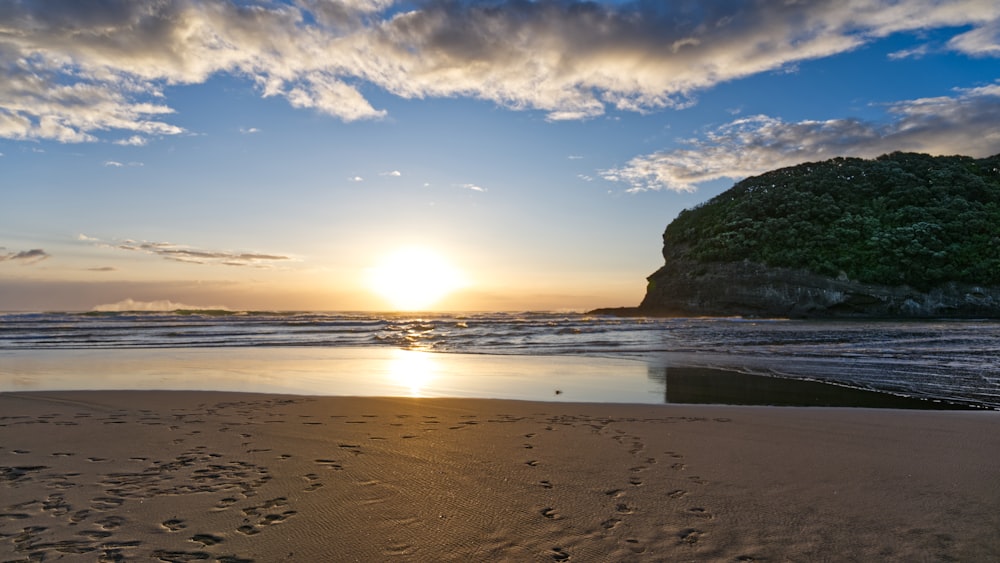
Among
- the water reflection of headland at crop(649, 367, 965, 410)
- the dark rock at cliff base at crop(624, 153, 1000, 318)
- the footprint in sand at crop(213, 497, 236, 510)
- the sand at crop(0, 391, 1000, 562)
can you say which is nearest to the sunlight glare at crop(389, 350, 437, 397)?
the sand at crop(0, 391, 1000, 562)

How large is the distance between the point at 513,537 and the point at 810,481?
9.63 feet

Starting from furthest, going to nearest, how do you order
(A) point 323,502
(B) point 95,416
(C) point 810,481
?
1. (B) point 95,416
2. (C) point 810,481
3. (A) point 323,502

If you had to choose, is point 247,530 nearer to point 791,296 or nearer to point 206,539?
point 206,539

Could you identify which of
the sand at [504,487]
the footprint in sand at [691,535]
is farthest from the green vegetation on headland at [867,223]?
the footprint in sand at [691,535]

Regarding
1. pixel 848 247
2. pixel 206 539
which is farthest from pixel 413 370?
pixel 848 247

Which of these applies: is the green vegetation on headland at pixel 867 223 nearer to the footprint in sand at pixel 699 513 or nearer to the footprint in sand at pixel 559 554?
the footprint in sand at pixel 699 513

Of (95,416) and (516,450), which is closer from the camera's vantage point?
(516,450)

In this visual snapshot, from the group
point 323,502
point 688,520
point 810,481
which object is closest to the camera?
point 688,520

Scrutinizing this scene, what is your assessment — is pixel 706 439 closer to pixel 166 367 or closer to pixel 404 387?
pixel 404 387

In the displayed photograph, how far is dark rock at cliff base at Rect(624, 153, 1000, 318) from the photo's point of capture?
53625 mm

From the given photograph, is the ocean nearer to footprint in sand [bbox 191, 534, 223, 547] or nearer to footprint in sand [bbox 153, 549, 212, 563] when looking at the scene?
footprint in sand [bbox 191, 534, 223, 547]

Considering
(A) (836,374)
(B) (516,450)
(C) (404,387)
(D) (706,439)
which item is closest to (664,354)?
(A) (836,374)

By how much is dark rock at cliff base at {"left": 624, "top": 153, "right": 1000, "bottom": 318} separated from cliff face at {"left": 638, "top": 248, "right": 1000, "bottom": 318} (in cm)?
10

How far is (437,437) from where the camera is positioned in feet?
22.1
